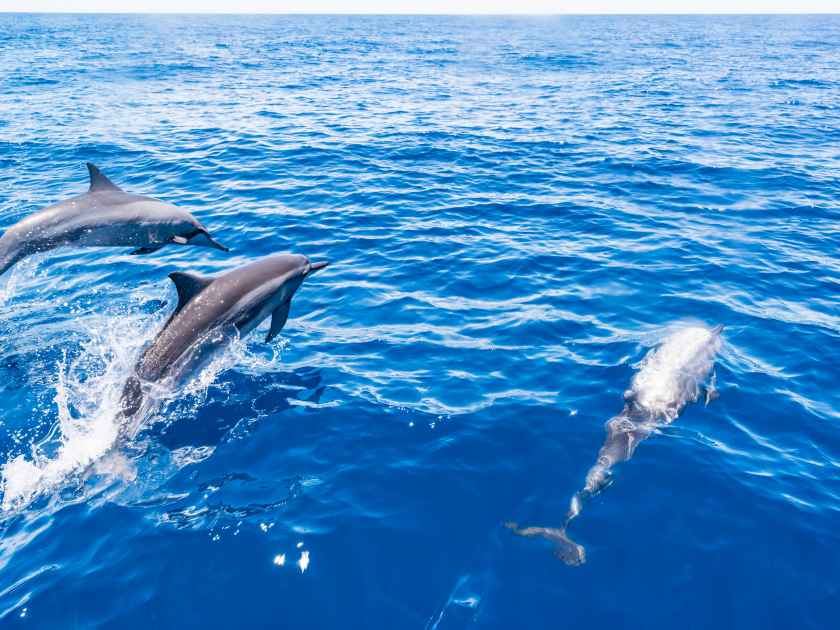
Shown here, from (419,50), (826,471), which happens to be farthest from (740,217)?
(419,50)

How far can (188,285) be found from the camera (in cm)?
903

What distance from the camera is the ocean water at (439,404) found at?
268 inches

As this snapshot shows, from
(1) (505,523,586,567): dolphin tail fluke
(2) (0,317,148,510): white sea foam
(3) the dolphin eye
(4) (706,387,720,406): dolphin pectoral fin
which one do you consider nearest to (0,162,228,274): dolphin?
(3) the dolphin eye

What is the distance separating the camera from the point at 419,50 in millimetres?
70750

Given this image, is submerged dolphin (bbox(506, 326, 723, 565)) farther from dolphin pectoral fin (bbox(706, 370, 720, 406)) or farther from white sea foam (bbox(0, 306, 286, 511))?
white sea foam (bbox(0, 306, 286, 511))

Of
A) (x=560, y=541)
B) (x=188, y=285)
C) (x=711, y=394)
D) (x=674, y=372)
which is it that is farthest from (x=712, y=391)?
(x=188, y=285)

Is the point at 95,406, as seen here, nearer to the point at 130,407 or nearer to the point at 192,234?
the point at 130,407

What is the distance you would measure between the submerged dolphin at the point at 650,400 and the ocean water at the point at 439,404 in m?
0.16

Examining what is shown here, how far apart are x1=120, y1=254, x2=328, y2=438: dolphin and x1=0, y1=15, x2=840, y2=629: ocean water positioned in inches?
27.6

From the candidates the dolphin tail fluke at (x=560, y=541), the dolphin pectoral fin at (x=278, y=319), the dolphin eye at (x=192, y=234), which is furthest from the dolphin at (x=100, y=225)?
the dolphin tail fluke at (x=560, y=541)

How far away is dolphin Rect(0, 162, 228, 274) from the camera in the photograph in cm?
966

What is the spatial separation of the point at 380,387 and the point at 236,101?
106 ft

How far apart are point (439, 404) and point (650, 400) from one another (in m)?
3.35

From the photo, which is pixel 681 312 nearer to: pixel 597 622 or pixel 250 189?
pixel 597 622
